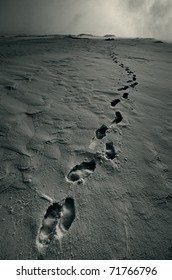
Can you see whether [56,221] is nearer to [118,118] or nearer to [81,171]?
[81,171]

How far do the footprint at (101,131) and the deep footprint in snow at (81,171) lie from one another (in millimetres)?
474

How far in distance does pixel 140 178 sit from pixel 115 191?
0.30 metres

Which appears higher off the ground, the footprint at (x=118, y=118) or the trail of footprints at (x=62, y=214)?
the footprint at (x=118, y=118)

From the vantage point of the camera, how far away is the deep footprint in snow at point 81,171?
6.57 ft

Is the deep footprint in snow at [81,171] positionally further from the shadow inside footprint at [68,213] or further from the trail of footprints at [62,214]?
the shadow inside footprint at [68,213]

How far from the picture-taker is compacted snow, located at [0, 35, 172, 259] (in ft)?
5.11

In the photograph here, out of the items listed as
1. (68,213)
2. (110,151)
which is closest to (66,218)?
(68,213)

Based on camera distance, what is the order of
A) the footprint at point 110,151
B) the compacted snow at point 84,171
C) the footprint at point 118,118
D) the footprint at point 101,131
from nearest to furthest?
1. the compacted snow at point 84,171
2. the footprint at point 110,151
3. the footprint at point 101,131
4. the footprint at point 118,118

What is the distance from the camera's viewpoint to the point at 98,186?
1926 millimetres

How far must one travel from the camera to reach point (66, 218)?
1694mm

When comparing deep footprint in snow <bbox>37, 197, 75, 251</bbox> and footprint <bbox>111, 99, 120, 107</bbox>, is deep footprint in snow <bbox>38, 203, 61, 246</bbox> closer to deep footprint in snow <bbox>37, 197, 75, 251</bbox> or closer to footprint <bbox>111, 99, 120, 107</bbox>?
deep footprint in snow <bbox>37, 197, 75, 251</bbox>

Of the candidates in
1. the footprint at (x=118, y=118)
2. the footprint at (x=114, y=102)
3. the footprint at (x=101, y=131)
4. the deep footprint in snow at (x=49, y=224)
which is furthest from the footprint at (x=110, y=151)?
the footprint at (x=114, y=102)

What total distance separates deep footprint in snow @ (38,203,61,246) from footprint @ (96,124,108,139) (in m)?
1.05
